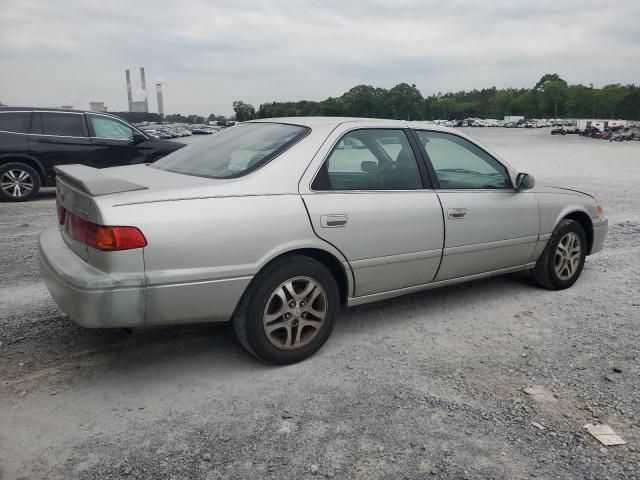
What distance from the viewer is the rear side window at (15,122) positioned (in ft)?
32.2

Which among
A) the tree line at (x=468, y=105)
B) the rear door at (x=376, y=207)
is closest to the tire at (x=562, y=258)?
the rear door at (x=376, y=207)

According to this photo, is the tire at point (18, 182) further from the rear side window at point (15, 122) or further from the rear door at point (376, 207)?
the rear door at point (376, 207)

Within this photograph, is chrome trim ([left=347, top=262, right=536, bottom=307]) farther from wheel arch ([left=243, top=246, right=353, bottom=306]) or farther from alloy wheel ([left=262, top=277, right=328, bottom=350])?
alloy wheel ([left=262, top=277, right=328, bottom=350])

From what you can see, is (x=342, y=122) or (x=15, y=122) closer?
(x=342, y=122)

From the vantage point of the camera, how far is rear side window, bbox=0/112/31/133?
9.80 metres

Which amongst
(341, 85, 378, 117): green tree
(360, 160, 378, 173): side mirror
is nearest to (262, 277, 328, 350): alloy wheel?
(360, 160, 378, 173): side mirror

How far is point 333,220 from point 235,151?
872mm

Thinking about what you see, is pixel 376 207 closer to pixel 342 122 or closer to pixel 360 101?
pixel 342 122

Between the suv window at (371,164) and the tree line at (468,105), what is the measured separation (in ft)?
344

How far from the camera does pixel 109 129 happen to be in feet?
35.2

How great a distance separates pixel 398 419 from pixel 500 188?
2.37 metres

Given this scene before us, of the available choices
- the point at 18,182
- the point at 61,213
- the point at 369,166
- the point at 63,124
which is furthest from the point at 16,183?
the point at 369,166

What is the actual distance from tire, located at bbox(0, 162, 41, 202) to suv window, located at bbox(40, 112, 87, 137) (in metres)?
0.79

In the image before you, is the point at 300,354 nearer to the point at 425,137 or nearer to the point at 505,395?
the point at 505,395
